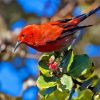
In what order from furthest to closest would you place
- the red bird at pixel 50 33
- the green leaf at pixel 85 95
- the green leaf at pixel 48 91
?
the red bird at pixel 50 33
the green leaf at pixel 48 91
the green leaf at pixel 85 95

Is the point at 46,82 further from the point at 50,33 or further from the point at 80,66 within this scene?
the point at 50,33

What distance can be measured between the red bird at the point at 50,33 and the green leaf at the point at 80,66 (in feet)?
1.78

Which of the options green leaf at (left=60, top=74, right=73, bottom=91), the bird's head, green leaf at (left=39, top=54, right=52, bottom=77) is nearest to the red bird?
the bird's head

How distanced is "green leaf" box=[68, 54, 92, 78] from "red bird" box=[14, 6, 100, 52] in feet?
1.78

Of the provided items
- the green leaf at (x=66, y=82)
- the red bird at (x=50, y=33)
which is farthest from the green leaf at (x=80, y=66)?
the red bird at (x=50, y=33)

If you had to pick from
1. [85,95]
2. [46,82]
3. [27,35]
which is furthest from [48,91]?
[27,35]

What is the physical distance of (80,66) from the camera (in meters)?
1.18

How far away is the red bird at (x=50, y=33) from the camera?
5.90 feet

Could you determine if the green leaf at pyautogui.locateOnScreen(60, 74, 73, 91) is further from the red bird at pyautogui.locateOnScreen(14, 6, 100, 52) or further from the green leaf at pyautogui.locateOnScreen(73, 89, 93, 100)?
the red bird at pyautogui.locateOnScreen(14, 6, 100, 52)

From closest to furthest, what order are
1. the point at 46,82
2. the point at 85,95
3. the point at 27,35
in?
the point at 85,95 → the point at 46,82 → the point at 27,35

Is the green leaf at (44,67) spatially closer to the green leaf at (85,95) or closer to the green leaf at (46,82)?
the green leaf at (46,82)

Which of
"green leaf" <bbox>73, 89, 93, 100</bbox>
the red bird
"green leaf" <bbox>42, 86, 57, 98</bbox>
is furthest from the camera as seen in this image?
the red bird

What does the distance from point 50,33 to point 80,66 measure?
0.74 m

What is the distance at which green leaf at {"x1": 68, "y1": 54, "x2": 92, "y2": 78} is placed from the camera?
117cm
